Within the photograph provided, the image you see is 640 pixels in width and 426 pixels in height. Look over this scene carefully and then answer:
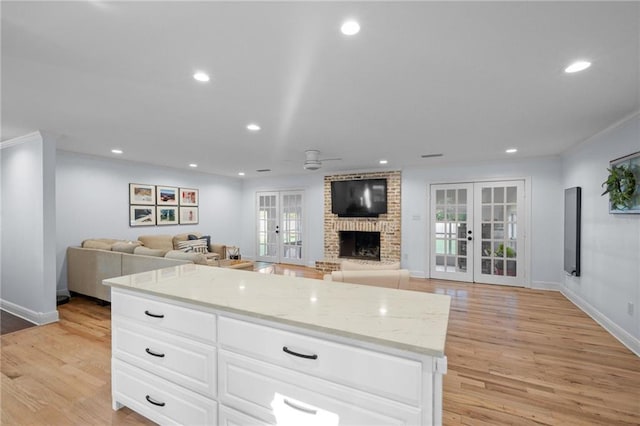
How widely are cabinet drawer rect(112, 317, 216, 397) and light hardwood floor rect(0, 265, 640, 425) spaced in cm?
51

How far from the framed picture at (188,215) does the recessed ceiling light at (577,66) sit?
271 inches

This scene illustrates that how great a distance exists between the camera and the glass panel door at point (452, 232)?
573 cm

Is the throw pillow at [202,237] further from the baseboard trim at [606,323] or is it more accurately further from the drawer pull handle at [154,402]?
the baseboard trim at [606,323]

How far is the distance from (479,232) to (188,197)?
6.34m

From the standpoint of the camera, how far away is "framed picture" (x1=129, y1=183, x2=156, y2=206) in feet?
18.9

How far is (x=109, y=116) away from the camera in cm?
305

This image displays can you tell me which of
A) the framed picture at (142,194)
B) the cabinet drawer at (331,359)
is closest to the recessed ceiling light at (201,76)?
the cabinet drawer at (331,359)

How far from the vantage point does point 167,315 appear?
5.52ft

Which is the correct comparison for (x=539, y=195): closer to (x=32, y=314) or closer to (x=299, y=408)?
(x=299, y=408)

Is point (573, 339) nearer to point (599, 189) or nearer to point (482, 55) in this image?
point (599, 189)

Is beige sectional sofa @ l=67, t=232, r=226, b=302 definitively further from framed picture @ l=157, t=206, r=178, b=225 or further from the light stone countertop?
the light stone countertop

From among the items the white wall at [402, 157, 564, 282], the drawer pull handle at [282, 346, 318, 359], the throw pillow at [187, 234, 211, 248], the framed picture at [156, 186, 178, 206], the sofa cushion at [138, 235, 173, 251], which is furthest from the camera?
the throw pillow at [187, 234, 211, 248]

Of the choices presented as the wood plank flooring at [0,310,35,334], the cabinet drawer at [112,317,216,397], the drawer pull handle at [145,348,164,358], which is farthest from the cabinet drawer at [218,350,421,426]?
the wood plank flooring at [0,310,35,334]

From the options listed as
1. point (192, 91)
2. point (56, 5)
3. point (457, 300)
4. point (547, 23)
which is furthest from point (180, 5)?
point (457, 300)
